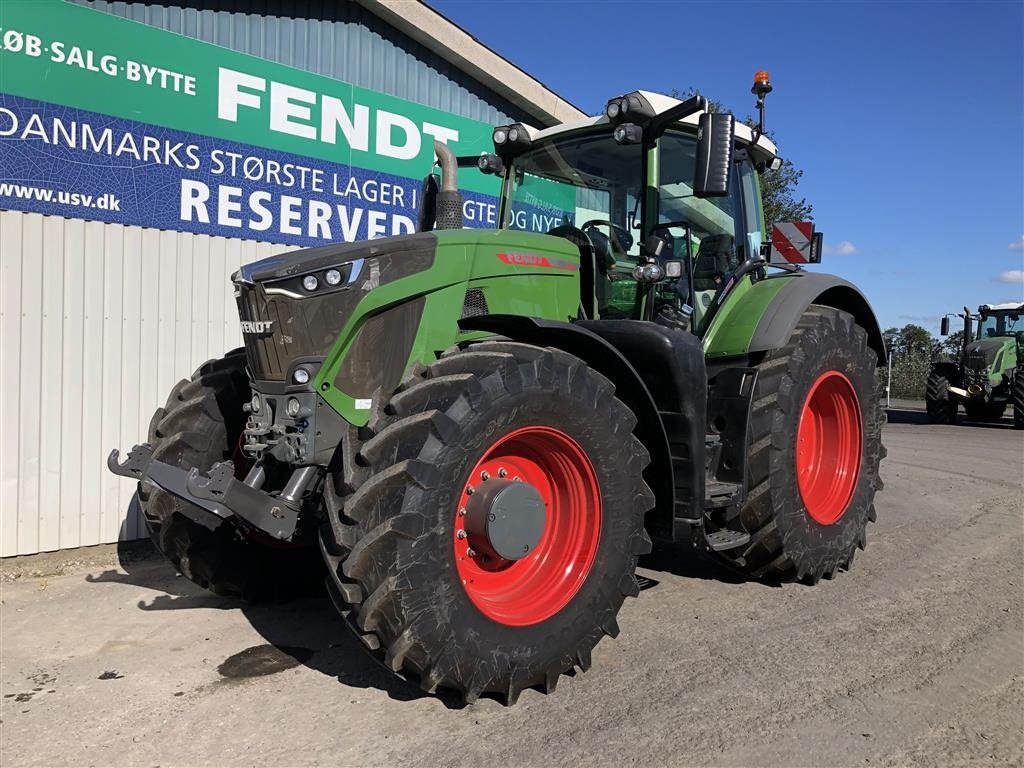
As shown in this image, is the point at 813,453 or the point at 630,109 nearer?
the point at 630,109

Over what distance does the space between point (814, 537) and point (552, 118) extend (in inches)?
235

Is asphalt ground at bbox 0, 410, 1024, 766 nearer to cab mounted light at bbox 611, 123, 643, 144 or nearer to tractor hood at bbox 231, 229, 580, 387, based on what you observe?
tractor hood at bbox 231, 229, 580, 387

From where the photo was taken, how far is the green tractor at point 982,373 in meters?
17.3

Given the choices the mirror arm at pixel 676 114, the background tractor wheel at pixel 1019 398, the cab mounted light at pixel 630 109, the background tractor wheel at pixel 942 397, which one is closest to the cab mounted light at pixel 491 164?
the cab mounted light at pixel 630 109

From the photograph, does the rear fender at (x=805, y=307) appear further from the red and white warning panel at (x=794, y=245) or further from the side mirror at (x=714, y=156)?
the side mirror at (x=714, y=156)

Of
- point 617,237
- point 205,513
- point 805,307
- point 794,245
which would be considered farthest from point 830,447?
point 205,513

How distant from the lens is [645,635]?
405 cm

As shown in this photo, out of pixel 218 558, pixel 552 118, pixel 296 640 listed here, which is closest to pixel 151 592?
pixel 218 558

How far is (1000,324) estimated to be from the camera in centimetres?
1858

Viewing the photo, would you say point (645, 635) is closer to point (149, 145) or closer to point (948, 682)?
point (948, 682)

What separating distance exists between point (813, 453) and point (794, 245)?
1711mm

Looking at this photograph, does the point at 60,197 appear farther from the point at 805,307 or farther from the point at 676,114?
the point at 805,307

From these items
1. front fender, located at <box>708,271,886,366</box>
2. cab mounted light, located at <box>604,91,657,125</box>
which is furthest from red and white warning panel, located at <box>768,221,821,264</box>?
cab mounted light, located at <box>604,91,657,125</box>

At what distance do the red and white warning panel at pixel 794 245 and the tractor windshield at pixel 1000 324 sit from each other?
14041 mm
